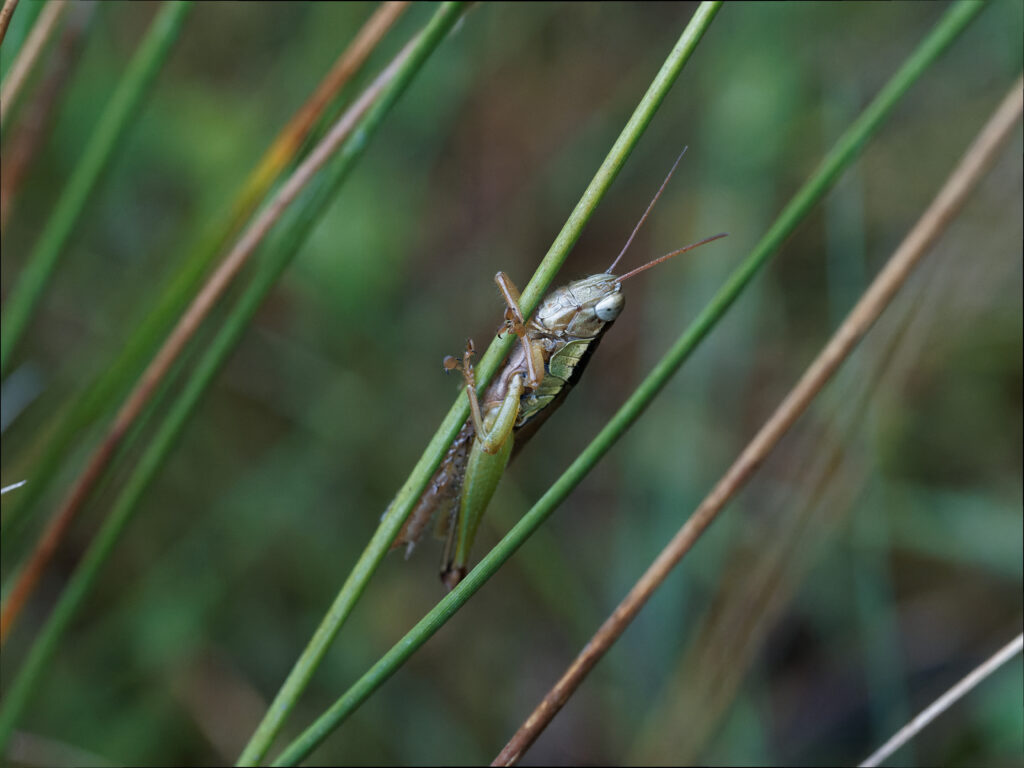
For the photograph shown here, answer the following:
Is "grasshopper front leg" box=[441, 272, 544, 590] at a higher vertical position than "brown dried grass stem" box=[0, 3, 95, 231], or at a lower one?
lower

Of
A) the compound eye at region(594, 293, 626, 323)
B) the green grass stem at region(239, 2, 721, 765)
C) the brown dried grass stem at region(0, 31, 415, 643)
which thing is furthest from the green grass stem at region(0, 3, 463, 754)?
the compound eye at region(594, 293, 626, 323)

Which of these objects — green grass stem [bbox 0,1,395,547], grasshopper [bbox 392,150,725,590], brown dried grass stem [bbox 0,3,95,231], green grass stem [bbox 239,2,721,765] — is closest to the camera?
green grass stem [bbox 239,2,721,765]

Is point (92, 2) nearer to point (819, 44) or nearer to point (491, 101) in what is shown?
point (491, 101)

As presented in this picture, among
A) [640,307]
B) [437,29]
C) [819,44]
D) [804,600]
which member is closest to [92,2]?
[437,29]

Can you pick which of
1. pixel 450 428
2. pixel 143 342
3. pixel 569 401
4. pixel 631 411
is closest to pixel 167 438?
pixel 143 342

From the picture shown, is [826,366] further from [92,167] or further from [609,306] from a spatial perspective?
[92,167]

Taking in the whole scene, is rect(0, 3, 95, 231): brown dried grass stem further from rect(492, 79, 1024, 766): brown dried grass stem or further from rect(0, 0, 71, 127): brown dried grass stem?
rect(492, 79, 1024, 766): brown dried grass stem


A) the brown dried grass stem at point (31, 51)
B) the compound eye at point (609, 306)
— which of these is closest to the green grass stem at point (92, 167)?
the brown dried grass stem at point (31, 51)
